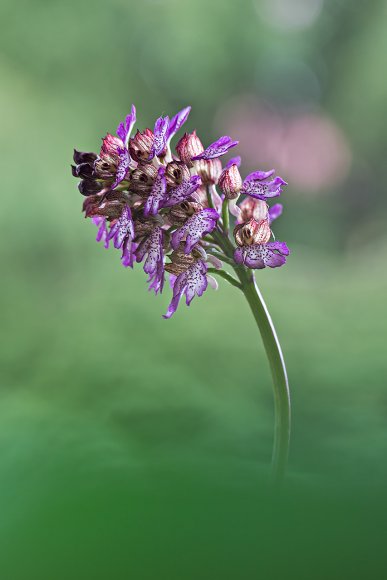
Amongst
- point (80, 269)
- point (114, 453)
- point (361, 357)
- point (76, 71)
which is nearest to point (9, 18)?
point (76, 71)

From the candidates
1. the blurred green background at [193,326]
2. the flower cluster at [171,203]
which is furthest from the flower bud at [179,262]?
the blurred green background at [193,326]

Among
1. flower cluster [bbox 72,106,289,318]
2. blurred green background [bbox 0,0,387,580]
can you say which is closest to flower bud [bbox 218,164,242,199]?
flower cluster [bbox 72,106,289,318]

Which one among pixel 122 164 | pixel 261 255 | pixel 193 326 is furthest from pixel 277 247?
pixel 193 326

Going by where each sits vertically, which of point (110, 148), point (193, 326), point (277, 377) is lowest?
point (277, 377)

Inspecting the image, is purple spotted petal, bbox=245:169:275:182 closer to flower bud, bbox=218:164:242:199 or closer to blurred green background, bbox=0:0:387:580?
flower bud, bbox=218:164:242:199

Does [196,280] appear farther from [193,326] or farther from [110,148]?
[193,326]

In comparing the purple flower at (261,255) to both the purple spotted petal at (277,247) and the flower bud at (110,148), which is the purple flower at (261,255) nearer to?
the purple spotted petal at (277,247)

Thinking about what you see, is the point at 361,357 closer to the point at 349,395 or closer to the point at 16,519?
the point at 349,395
